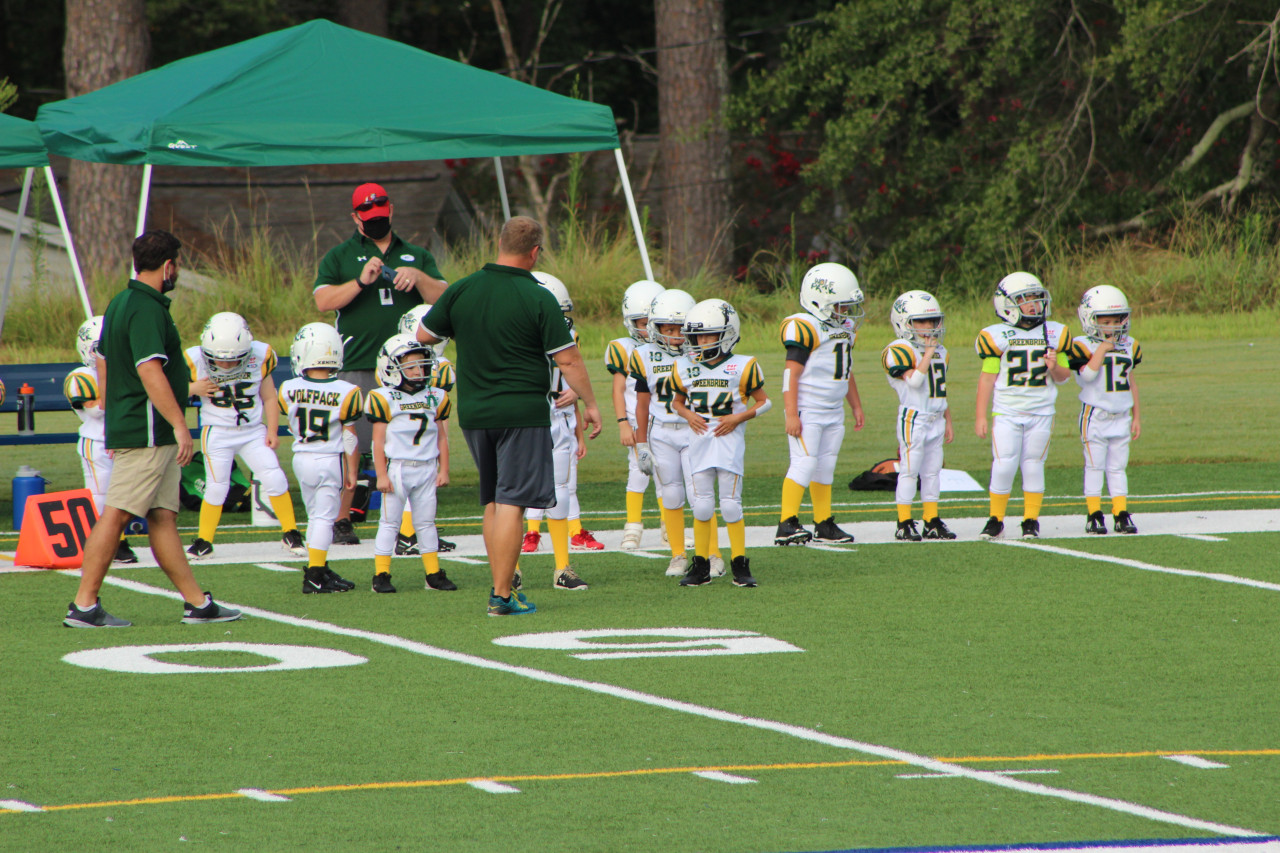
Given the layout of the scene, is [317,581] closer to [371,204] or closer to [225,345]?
[225,345]

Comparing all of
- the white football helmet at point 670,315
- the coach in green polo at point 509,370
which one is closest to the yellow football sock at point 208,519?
the coach in green polo at point 509,370

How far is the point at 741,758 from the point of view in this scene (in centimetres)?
543

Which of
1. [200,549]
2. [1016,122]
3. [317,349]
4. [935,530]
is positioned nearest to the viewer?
[317,349]

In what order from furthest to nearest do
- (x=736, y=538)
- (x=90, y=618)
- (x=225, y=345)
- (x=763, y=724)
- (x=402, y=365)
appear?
(x=225, y=345) < (x=402, y=365) < (x=736, y=538) < (x=90, y=618) < (x=763, y=724)

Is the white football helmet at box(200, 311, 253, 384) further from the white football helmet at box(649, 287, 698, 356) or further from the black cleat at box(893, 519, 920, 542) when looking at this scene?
the black cleat at box(893, 519, 920, 542)

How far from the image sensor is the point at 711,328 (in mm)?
8914

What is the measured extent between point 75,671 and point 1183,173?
20.8 metres

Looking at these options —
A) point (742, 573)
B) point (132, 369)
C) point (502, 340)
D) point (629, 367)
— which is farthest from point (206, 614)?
point (629, 367)

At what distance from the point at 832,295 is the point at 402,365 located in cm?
286

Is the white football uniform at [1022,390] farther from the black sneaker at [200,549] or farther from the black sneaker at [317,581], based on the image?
the black sneaker at [200,549]

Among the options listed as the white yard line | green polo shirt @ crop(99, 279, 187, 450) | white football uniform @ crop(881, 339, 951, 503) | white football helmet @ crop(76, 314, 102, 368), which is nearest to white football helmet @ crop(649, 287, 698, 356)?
white football uniform @ crop(881, 339, 951, 503)

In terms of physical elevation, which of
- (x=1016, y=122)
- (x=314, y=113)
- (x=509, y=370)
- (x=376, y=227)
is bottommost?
(x=509, y=370)

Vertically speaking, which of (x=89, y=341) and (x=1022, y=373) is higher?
(x=89, y=341)

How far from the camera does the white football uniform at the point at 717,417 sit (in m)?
8.83
